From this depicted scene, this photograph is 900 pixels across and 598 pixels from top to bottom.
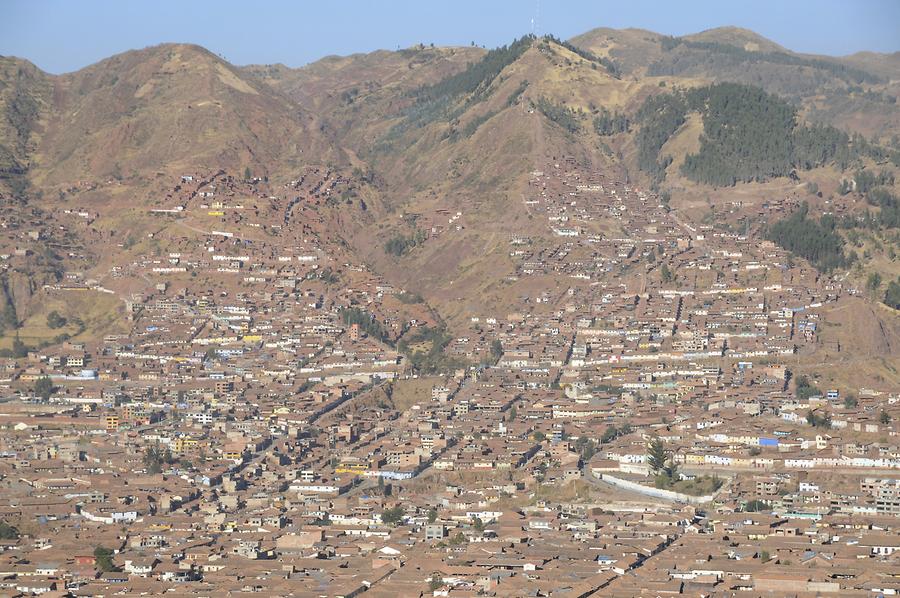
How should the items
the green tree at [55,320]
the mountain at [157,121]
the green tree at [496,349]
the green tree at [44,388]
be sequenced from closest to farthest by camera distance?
the green tree at [44,388] → the green tree at [496,349] → the green tree at [55,320] → the mountain at [157,121]

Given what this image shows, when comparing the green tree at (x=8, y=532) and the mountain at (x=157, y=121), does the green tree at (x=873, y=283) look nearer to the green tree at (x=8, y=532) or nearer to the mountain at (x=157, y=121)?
the mountain at (x=157, y=121)

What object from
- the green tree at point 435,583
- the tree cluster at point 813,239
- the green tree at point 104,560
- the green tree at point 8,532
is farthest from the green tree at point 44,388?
the green tree at point 435,583

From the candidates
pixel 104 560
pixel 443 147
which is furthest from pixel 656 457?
pixel 443 147

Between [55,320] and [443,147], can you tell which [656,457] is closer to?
[55,320]

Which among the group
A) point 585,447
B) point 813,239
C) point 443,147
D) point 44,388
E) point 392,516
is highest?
point 443,147

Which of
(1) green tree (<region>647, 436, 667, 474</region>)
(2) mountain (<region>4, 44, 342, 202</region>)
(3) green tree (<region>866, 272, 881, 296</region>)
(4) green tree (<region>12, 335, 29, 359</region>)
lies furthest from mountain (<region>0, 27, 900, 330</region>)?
(1) green tree (<region>647, 436, 667, 474</region>)

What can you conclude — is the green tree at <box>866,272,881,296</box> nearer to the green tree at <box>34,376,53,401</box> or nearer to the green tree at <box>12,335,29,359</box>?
the green tree at <box>34,376,53,401</box>

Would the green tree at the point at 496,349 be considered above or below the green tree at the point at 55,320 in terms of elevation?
below

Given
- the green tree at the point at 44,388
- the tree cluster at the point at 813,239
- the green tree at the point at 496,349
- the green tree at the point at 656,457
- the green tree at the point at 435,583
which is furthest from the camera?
the tree cluster at the point at 813,239

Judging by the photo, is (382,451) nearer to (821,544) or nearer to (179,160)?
(821,544)
